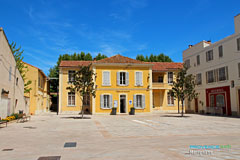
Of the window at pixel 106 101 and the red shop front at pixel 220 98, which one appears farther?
the window at pixel 106 101

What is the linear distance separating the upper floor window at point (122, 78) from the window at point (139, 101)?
2.04 m

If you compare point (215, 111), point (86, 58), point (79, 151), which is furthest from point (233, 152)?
point (86, 58)

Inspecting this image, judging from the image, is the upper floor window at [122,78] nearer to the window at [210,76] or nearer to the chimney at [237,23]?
the window at [210,76]

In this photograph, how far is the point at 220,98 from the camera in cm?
2391

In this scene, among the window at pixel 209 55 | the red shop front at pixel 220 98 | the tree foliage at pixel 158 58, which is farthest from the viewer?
the tree foliage at pixel 158 58

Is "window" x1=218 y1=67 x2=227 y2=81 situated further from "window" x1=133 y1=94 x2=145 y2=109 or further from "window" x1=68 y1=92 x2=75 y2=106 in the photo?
"window" x1=68 y1=92 x2=75 y2=106

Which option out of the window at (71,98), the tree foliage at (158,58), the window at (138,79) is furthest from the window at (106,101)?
the tree foliage at (158,58)

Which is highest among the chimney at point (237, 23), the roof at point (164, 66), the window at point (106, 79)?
the chimney at point (237, 23)

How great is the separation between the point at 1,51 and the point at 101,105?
13.4 metres

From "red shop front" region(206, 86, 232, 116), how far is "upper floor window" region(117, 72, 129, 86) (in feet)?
31.4

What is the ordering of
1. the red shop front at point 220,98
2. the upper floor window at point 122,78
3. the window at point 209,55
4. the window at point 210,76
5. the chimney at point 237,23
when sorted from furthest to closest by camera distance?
the upper floor window at point 122,78 → the window at point 209,55 → the window at point 210,76 → the red shop front at point 220,98 → the chimney at point 237,23

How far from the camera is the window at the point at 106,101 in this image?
2569 centimetres

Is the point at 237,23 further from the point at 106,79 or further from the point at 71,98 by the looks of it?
the point at 71,98

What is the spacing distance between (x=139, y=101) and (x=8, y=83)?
591 inches
